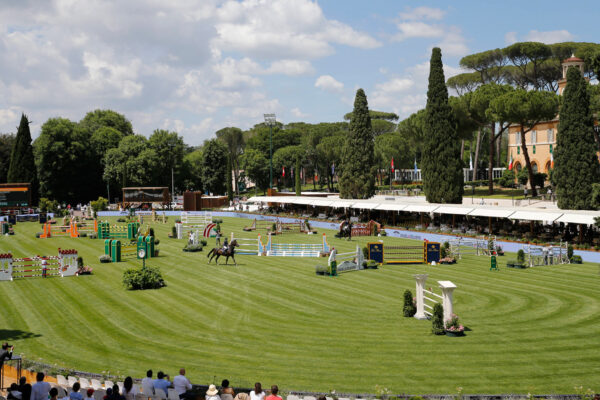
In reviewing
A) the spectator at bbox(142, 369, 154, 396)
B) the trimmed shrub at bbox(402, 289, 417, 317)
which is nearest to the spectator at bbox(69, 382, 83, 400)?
the spectator at bbox(142, 369, 154, 396)

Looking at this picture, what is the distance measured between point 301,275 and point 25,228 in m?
43.0

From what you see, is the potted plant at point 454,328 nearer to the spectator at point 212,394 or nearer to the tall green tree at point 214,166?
the spectator at point 212,394

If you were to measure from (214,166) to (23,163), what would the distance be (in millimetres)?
39770

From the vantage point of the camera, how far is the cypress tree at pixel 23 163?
83.4 metres

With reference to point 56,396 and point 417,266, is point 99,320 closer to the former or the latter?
point 56,396

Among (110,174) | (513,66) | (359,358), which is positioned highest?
(513,66)

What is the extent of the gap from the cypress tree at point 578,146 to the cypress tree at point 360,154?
2643 cm

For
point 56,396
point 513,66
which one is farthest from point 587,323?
point 513,66

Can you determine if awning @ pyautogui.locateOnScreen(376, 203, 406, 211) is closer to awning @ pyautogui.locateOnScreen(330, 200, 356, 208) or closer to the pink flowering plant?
awning @ pyautogui.locateOnScreen(330, 200, 356, 208)

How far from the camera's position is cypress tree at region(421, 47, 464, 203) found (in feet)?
183

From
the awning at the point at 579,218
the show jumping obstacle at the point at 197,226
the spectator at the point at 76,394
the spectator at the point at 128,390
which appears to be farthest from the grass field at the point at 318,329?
the show jumping obstacle at the point at 197,226

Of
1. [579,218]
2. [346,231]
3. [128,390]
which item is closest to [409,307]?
[128,390]

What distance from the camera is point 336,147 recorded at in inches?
4338

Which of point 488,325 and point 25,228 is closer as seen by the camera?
point 488,325
